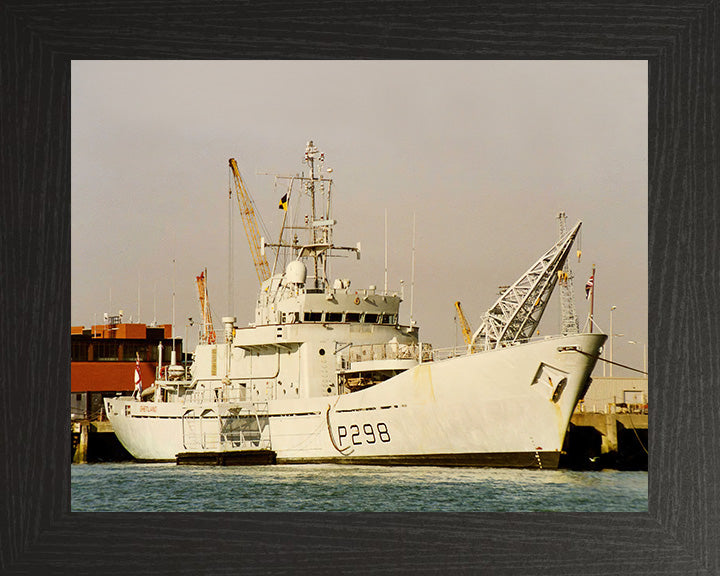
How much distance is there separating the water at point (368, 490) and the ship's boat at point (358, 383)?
61cm

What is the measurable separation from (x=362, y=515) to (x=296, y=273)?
9.80m

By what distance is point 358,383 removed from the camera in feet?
57.7

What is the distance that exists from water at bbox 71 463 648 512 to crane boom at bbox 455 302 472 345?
2031mm

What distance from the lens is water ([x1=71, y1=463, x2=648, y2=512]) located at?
1156 cm

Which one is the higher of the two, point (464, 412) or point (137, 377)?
point (137, 377)

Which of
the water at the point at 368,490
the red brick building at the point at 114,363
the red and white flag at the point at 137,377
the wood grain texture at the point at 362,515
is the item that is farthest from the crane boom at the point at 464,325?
the red and white flag at the point at 137,377

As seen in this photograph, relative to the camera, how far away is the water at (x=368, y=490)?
11562 millimetres

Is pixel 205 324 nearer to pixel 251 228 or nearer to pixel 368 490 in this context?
pixel 251 228

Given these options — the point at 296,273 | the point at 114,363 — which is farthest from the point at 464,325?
the point at 114,363

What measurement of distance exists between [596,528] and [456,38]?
4.37 meters

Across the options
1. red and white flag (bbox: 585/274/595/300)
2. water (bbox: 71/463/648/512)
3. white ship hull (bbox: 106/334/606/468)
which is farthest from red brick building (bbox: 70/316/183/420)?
red and white flag (bbox: 585/274/595/300)

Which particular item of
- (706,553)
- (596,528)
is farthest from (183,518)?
(706,553)

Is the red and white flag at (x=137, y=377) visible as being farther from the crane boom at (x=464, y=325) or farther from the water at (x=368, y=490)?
the crane boom at (x=464, y=325)

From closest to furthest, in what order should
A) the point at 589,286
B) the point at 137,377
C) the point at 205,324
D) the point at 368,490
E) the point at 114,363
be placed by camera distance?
the point at 589,286, the point at 368,490, the point at 205,324, the point at 137,377, the point at 114,363
